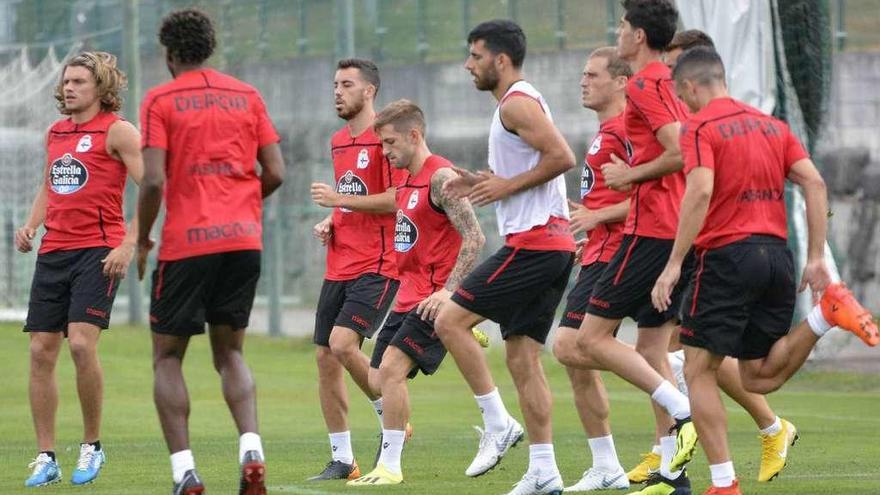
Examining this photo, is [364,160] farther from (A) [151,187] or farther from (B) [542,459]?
(A) [151,187]

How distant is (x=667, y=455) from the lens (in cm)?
898

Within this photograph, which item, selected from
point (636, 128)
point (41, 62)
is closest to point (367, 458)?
point (636, 128)

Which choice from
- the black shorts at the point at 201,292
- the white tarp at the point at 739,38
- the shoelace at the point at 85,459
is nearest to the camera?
the black shorts at the point at 201,292

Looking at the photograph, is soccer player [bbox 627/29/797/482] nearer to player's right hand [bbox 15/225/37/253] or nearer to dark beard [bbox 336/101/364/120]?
dark beard [bbox 336/101/364/120]

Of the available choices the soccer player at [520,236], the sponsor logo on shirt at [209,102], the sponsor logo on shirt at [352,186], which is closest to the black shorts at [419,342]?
the soccer player at [520,236]

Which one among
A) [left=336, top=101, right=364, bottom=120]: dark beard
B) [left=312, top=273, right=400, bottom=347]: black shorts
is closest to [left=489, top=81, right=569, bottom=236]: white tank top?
[left=312, top=273, right=400, bottom=347]: black shorts

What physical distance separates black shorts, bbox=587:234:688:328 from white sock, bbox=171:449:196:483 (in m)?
2.23

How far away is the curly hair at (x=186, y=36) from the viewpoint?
823 cm

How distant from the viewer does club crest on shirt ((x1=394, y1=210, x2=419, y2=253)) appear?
1025cm

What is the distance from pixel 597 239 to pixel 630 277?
104 cm

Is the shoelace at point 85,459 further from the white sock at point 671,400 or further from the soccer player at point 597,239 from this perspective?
the white sock at point 671,400

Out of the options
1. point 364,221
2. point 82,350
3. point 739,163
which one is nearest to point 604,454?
point 739,163

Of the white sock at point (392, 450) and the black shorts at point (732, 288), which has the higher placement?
the black shorts at point (732, 288)

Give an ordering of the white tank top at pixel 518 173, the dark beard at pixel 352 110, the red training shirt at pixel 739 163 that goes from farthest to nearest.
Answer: the dark beard at pixel 352 110 → the white tank top at pixel 518 173 → the red training shirt at pixel 739 163
